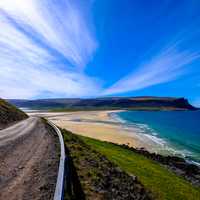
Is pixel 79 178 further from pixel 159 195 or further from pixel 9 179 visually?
pixel 159 195

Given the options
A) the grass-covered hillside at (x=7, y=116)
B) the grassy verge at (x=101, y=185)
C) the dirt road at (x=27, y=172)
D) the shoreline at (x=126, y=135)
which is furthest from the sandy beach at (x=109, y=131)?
the grassy verge at (x=101, y=185)

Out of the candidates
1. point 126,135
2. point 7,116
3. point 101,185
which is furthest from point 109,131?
point 101,185

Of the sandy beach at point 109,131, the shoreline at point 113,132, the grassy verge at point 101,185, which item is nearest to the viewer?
the grassy verge at point 101,185

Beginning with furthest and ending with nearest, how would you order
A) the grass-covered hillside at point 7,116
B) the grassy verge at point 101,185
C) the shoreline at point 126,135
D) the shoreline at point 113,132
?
1. the shoreline at point 113,132
2. the shoreline at point 126,135
3. the grass-covered hillside at point 7,116
4. the grassy verge at point 101,185

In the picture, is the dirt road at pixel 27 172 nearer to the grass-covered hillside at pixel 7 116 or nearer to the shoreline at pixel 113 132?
the grass-covered hillside at pixel 7 116

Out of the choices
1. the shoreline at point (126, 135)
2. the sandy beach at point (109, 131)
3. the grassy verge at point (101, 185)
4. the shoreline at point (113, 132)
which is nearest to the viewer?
the grassy verge at point (101, 185)

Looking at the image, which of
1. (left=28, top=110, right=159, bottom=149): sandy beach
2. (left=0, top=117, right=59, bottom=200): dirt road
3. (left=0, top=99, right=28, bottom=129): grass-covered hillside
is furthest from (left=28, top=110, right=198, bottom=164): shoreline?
(left=0, top=117, right=59, bottom=200): dirt road

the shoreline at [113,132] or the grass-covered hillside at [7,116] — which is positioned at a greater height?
the grass-covered hillside at [7,116]

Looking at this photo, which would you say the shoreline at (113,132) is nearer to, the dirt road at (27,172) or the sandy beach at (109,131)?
the sandy beach at (109,131)

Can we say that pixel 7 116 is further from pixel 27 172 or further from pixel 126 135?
pixel 27 172

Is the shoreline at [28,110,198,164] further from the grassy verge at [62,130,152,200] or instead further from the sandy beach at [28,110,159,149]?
the grassy verge at [62,130,152,200]

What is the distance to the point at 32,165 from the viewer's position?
35.0ft

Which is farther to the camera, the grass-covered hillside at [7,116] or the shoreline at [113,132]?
the shoreline at [113,132]

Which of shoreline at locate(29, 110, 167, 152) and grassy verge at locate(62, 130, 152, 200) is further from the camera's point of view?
shoreline at locate(29, 110, 167, 152)
